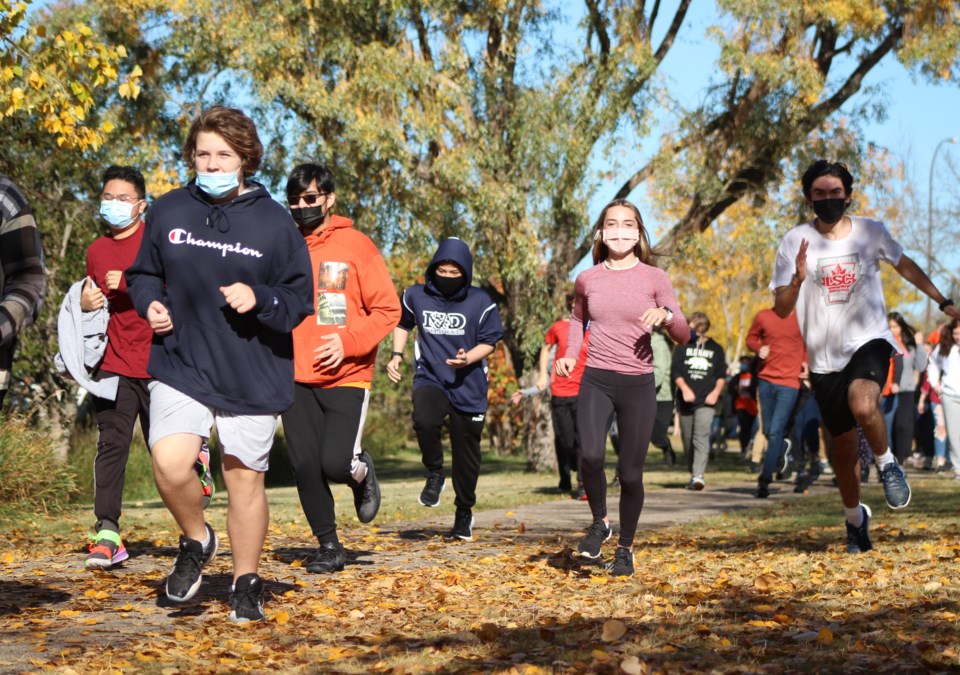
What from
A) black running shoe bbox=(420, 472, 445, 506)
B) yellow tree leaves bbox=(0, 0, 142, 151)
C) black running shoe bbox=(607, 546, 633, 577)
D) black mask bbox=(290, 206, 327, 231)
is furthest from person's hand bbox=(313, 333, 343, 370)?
yellow tree leaves bbox=(0, 0, 142, 151)

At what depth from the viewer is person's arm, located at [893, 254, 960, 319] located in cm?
765

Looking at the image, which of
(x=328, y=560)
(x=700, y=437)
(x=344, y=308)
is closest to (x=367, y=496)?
(x=328, y=560)

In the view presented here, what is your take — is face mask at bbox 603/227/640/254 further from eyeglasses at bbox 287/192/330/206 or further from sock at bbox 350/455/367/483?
sock at bbox 350/455/367/483

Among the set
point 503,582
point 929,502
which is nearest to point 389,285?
point 503,582

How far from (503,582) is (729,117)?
1547cm

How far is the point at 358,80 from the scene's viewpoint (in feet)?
61.4

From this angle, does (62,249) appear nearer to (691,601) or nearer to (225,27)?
(225,27)

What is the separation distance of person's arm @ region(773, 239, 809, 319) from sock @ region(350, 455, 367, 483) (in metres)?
2.58

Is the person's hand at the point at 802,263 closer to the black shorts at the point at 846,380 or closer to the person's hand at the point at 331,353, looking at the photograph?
the black shorts at the point at 846,380

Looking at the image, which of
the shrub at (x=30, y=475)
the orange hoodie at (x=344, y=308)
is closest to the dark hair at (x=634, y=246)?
the orange hoodie at (x=344, y=308)

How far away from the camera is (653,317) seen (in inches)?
283

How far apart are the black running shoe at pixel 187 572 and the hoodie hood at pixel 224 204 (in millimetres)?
1380

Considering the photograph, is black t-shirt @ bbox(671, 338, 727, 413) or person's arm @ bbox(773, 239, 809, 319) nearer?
person's arm @ bbox(773, 239, 809, 319)

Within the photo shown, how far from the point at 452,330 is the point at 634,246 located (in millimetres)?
2031
